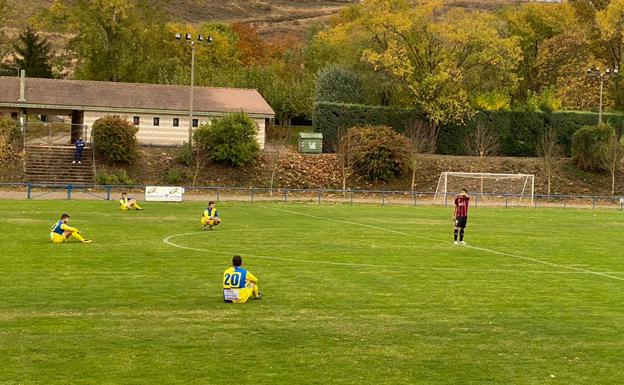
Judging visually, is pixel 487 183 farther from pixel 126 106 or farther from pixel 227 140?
pixel 126 106

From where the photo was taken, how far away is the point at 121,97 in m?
74.8

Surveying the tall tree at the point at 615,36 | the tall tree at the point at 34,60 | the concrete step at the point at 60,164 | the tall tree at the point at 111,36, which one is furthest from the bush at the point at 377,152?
the tall tree at the point at 34,60

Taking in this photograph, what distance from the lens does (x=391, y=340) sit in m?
15.9

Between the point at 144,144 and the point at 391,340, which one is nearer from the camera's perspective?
the point at 391,340

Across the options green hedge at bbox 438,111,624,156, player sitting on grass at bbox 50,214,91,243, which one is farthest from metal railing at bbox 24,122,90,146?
player sitting on grass at bbox 50,214,91,243

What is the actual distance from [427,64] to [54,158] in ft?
110

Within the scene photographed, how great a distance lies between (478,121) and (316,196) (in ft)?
75.1

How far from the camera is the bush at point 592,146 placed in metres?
74.1

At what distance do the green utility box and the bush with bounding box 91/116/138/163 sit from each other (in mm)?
15423

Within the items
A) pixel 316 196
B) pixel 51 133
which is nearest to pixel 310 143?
pixel 316 196

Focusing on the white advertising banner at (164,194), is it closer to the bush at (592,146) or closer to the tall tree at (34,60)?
the bush at (592,146)

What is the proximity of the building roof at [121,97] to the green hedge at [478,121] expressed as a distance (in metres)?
6.09

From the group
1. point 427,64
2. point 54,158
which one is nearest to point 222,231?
point 54,158

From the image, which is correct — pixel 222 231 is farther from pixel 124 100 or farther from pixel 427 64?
pixel 427 64
